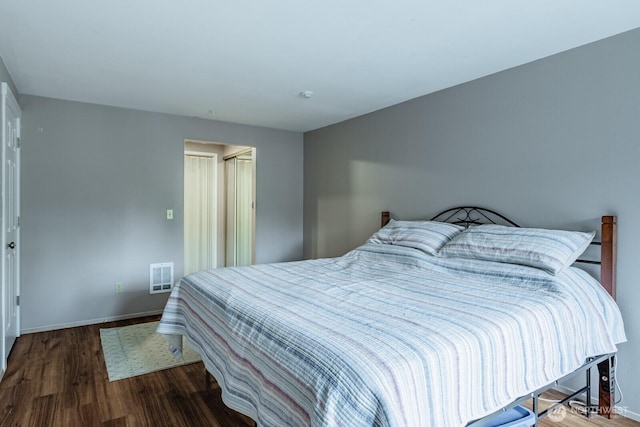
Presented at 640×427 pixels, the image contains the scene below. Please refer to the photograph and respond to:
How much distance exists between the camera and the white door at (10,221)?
270cm

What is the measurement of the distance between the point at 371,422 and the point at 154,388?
2018 mm

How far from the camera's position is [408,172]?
3.66 meters

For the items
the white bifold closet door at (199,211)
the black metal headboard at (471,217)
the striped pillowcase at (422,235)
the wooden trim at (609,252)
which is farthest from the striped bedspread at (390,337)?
the white bifold closet door at (199,211)

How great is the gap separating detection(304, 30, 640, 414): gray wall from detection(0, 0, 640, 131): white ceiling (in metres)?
0.17

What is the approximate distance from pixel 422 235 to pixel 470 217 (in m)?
0.50

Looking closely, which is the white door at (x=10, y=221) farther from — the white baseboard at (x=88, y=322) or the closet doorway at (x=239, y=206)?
the closet doorway at (x=239, y=206)

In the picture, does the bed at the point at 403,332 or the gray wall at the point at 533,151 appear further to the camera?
the gray wall at the point at 533,151

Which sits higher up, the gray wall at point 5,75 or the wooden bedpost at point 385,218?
the gray wall at point 5,75

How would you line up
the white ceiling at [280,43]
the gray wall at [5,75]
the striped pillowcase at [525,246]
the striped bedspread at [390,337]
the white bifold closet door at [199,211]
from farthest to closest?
the white bifold closet door at [199,211] → the gray wall at [5,75] → the striped pillowcase at [525,246] → the white ceiling at [280,43] → the striped bedspread at [390,337]

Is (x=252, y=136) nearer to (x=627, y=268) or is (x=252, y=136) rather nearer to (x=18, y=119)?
(x=18, y=119)

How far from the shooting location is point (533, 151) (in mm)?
2660

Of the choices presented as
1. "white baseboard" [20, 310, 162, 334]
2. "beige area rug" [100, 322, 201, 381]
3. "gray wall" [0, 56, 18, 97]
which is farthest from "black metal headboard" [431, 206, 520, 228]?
"gray wall" [0, 56, 18, 97]

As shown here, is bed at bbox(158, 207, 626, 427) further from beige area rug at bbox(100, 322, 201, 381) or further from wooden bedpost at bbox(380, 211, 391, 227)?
wooden bedpost at bbox(380, 211, 391, 227)

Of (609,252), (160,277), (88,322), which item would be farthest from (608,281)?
(88,322)
